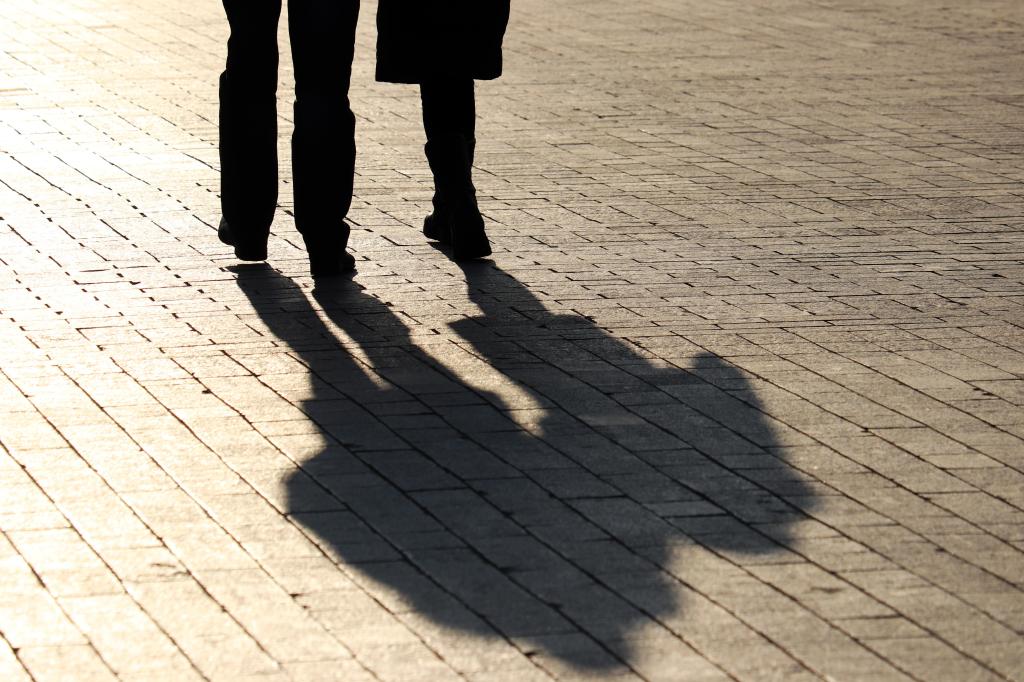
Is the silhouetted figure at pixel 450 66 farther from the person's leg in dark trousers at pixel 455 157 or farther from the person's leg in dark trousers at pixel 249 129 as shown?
the person's leg in dark trousers at pixel 249 129

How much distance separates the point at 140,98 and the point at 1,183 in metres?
2.70

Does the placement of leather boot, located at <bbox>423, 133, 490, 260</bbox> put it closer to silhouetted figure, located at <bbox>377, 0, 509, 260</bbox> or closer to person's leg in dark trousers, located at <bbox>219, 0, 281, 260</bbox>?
silhouetted figure, located at <bbox>377, 0, 509, 260</bbox>

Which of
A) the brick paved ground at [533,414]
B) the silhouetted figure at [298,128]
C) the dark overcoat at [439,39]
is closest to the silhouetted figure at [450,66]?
the dark overcoat at [439,39]

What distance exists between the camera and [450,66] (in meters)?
7.24

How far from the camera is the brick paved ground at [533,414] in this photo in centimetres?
380

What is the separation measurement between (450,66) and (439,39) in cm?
12

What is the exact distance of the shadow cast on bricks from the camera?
397 centimetres

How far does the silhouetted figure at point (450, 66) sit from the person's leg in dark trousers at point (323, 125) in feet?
1.46

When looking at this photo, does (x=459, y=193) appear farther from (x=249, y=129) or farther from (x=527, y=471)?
(x=527, y=471)

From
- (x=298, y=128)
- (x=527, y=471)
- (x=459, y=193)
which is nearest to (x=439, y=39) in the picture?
(x=459, y=193)

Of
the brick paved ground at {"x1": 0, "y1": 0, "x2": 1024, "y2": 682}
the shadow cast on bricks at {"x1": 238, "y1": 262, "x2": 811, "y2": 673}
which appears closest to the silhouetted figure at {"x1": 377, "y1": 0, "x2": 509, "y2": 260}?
the brick paved ground at {"x1": 0, "y1": 0, "x2": 1024, "y2": 682}

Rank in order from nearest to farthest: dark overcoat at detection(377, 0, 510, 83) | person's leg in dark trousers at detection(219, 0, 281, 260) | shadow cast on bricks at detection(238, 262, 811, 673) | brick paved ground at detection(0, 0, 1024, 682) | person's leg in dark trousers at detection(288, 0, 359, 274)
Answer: brick paved ground at detection(0, 0, 1024, 682) → shadow cast on bricks at detection(238, 262, 811, 673) → person's leg in dark trousers at detection(288, 0, 359, 274) → person's leg in dark trousers at detection(219, 0, 281, 260) → dark overcoat at detection(377, 0, 510, 83)

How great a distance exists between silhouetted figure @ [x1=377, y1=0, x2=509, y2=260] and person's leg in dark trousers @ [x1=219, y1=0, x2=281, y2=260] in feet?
1.64

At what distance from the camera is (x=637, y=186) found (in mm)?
8812
